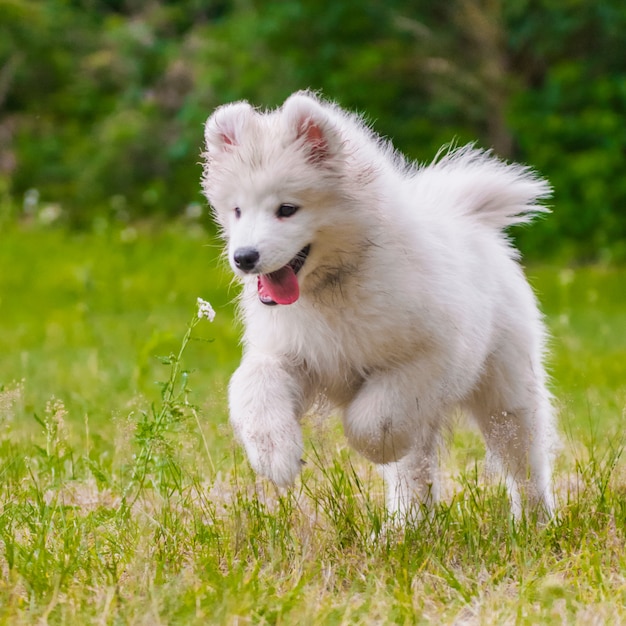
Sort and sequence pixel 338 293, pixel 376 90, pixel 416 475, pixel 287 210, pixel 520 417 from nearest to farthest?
pixel 287 210 → pixel 338 293 → pixel 416 475 → pixel 520 417 → pixel 376 90

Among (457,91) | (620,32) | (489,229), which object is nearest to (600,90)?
(620,32)

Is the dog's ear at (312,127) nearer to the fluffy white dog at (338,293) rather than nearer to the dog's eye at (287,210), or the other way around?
the fluffy white dog at (338,293)

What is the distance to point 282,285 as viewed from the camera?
377cm

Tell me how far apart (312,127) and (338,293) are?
0.54 metres

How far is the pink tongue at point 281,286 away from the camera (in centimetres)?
377

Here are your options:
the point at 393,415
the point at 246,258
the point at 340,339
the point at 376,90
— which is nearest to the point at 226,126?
the point at 246,258

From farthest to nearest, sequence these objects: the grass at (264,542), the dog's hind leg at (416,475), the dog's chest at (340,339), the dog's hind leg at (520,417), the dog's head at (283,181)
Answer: the dog's hind leg at (520,417)
the dog's hind leg at (416,475)
the dog's chest at (340,339)
the dog's head at (283,181)
the grass at (264,542)

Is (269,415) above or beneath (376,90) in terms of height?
above

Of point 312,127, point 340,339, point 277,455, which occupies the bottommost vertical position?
point 277,455

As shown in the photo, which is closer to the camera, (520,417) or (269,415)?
(269,415)

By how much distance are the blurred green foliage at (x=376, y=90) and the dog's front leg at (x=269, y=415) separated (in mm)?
10133

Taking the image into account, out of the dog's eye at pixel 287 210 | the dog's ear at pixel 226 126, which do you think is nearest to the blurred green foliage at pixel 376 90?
the dog's ear at pixel 226 126

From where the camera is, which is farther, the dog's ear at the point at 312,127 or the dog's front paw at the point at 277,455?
the dog's ear at the point at 312,127

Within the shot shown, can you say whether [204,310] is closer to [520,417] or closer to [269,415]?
[269,415]
